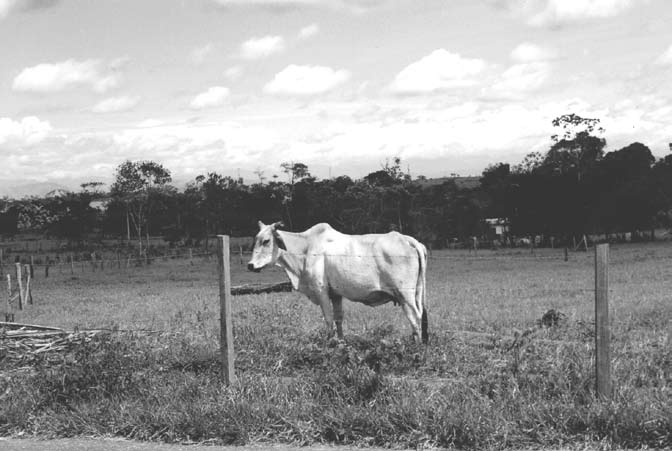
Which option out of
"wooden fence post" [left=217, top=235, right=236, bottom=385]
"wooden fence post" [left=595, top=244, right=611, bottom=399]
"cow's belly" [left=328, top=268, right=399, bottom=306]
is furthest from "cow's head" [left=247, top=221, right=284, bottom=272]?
"wooden fence post" [left=595, top=244, right=611, bottom=399]

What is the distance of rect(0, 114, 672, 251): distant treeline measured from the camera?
2569 inches

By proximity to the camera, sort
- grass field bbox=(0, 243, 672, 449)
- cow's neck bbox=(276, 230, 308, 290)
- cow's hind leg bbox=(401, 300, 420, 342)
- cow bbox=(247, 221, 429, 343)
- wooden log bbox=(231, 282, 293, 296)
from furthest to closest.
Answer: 1. wooden log bbox=(231, 282, 293, 296)
2. cow's neck bbox=(276, 230, 308, 290)
3. cow bbox=(247, 221, 429, 343)
4. cow's hind leg bbox=(401, 300, 420, 342)
5. grass field bbox=(0, 243, 672, 449)

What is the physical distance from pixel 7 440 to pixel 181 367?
2237mm

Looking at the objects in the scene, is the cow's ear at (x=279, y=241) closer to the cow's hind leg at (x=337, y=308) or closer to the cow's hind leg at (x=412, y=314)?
the cow's hind leg at (x=337, y=308)

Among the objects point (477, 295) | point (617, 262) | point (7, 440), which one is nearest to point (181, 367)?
point (7, 440)

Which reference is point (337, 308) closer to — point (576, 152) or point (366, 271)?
point (366, 271)

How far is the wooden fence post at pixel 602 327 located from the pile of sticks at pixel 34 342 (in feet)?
19.2

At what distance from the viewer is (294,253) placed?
11.6m

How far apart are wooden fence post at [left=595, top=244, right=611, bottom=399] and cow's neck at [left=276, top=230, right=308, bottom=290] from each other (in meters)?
5.61

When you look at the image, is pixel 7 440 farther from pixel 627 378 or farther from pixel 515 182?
pixel 515 182

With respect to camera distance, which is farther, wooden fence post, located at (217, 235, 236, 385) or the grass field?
wooden fence post, located at (217, 235, 236, 385)

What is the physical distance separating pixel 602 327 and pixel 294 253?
5.71 m

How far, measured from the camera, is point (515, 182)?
7625cm

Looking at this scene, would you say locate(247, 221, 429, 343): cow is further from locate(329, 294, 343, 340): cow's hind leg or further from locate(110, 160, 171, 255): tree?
locate(110, 160, 171, 255): tree
